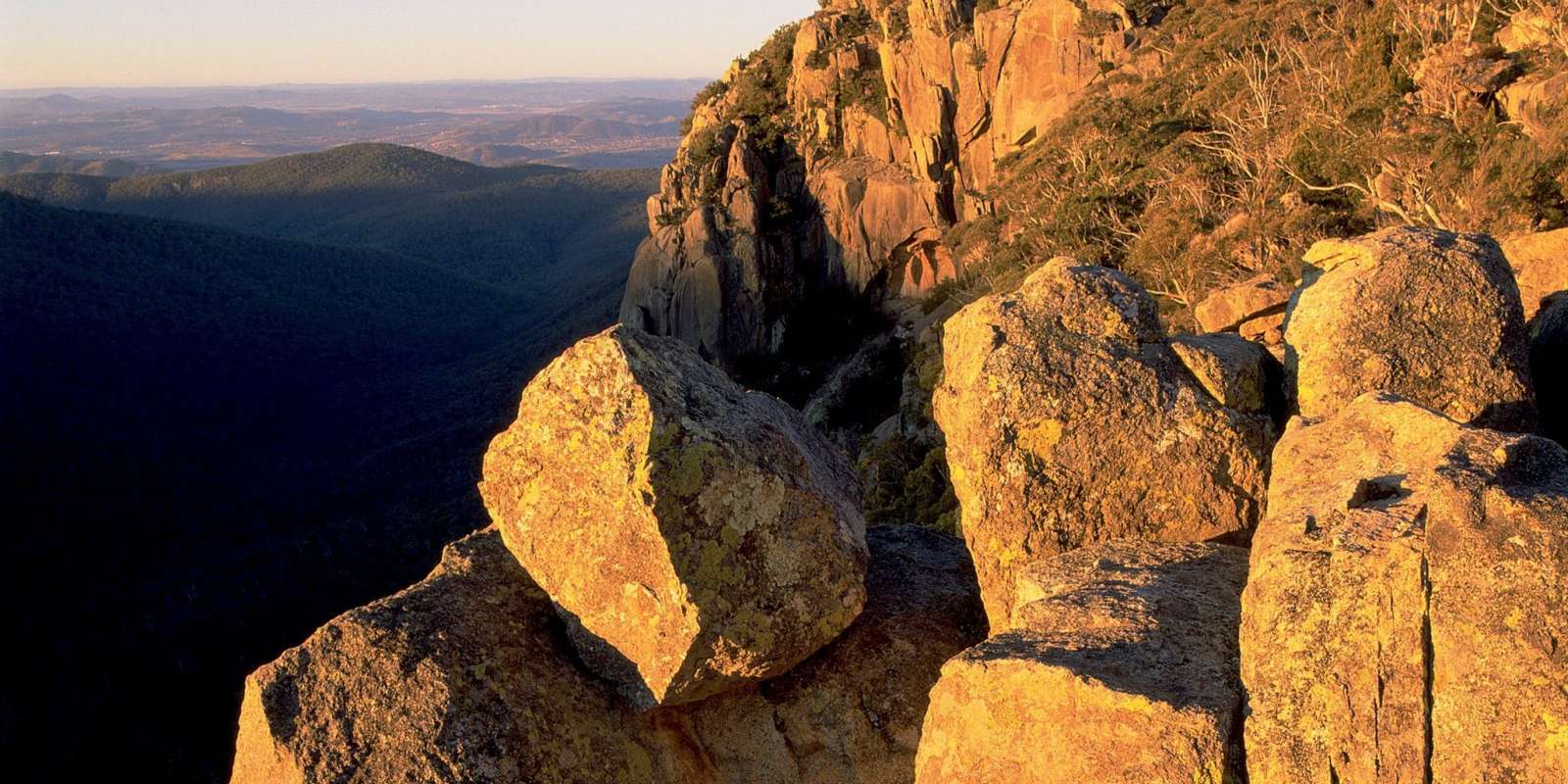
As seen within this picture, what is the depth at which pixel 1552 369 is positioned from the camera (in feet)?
24.2

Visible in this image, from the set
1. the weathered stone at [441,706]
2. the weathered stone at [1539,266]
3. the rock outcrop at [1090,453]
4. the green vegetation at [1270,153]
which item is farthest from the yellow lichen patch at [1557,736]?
the green vegetation at [1270,153]

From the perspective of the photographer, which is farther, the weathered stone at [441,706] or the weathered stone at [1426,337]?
the weathered stone at [1426,337]

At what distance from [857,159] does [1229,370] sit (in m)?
51.8

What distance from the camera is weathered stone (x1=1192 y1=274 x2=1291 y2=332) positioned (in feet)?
30.9

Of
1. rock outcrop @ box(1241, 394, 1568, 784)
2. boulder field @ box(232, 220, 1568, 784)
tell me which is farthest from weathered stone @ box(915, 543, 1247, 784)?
rock outcrop @ box(1241, 394, 1568, 784)

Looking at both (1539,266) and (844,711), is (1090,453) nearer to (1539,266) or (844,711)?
(844,711)

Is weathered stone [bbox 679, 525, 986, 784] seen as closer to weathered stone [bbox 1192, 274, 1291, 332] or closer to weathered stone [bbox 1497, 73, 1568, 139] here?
weathered stone [bbox 1192, 274, 1291, 332]

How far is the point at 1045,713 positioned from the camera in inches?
198

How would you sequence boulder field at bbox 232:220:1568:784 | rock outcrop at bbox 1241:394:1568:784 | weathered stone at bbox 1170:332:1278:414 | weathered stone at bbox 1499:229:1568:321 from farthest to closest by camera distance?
weathered stone at bbox 1499:229:1568:321
weathered stone at bbox 1170:332:1278:414
boulder field at bbox 232:220:1568:784
rock outcrop at bbox 1241:394:1568:784

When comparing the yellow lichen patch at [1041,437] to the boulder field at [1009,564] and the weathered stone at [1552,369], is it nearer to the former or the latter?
the boulder field at [1009,564]

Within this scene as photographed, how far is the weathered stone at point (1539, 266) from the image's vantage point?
8.43 m

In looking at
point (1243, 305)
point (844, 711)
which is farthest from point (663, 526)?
point (1243, 305)

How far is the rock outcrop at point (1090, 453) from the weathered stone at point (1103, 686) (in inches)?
20.1

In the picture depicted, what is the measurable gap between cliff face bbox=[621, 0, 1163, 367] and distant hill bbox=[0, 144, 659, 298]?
176 feet
